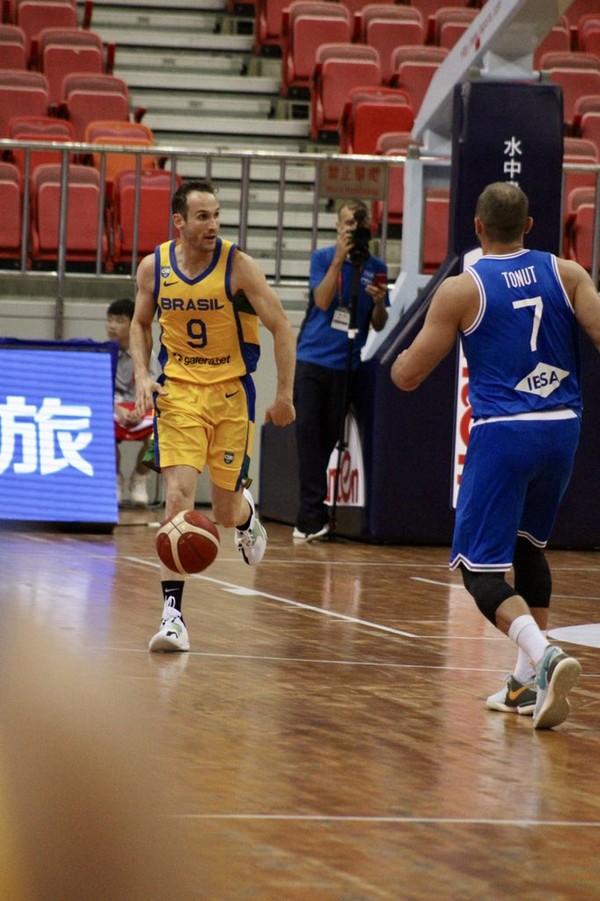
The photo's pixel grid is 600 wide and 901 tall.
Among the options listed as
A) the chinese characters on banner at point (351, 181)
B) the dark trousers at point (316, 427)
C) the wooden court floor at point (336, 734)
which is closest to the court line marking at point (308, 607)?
the wooden court floor at point (336, 734)

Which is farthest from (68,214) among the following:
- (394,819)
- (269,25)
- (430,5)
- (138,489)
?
(394,819)

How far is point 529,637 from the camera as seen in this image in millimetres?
5352

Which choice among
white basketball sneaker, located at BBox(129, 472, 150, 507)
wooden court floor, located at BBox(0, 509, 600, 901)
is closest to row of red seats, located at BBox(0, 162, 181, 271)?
white basketball sneaker, located at BBox(129, 472, 150, 507)

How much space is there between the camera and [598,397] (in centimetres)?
1168

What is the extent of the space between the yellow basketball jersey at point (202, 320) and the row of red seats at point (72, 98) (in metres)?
9.40

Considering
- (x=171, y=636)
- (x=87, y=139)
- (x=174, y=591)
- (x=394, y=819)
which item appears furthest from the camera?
(x=87, y=139)

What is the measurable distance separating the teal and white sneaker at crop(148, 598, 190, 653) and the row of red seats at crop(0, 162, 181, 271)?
7.98 metres

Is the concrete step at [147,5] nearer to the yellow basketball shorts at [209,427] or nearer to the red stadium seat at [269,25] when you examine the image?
the red stadium seat at [269,25]

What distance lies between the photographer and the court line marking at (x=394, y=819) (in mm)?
3926

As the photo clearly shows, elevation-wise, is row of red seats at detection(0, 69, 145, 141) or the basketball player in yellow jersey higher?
row of red seats at detection(0, 69, 145, 141)

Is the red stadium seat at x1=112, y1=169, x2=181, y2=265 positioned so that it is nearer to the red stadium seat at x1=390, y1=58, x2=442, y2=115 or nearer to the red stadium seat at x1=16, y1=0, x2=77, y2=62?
the red stadium seat at x1=390, y1=58, x2=442, y2=115

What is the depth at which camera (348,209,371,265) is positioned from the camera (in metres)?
11.2

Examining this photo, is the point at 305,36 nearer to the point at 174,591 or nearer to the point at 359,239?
the point at 359,239

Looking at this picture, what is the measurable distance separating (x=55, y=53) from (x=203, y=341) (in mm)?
11115
